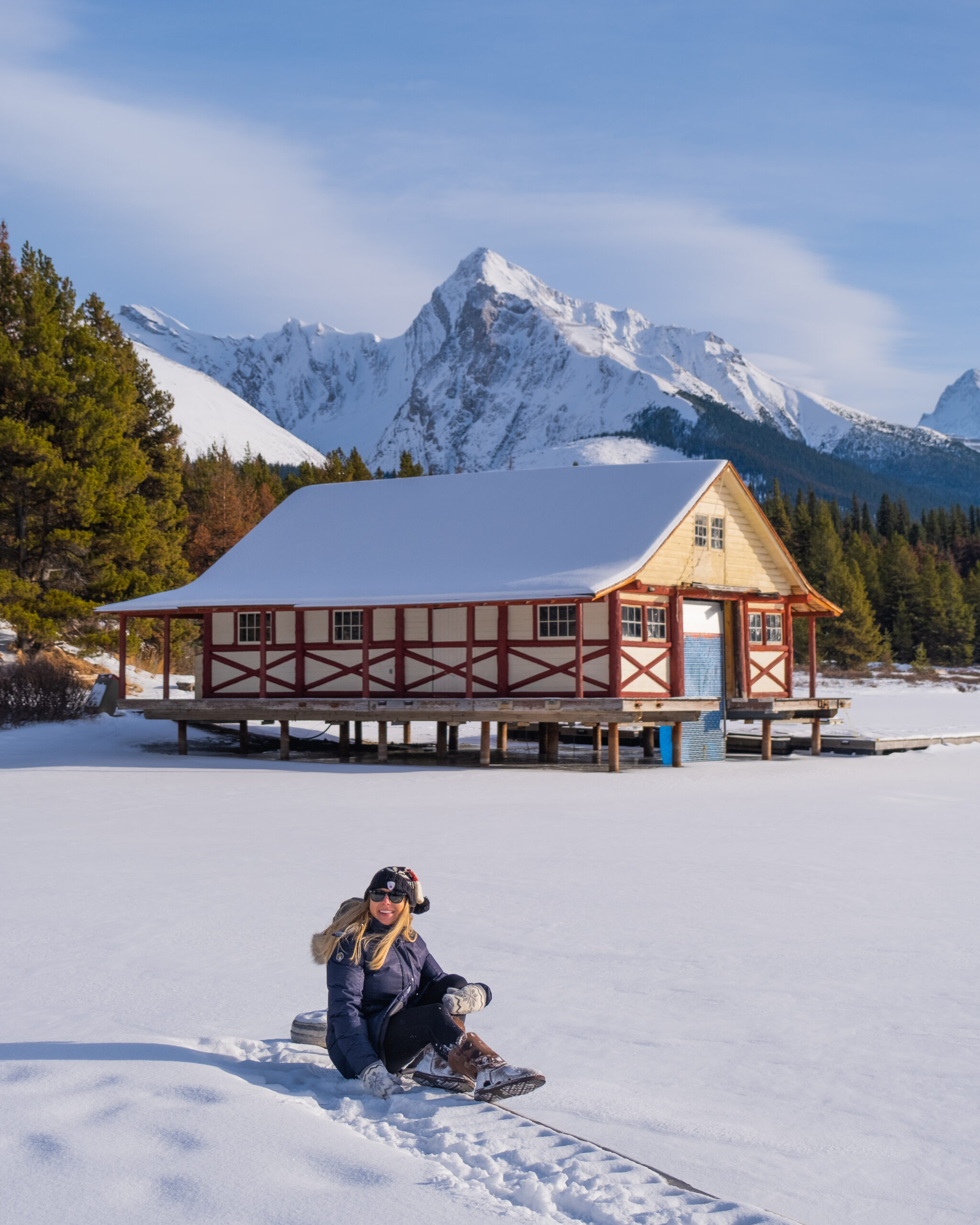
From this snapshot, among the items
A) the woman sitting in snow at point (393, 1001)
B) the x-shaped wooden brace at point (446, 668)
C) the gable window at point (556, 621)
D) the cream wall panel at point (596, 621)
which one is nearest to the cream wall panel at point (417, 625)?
the x-shaped wooden brace at point (446, 668)

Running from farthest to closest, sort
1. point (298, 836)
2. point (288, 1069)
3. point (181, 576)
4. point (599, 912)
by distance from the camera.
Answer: point (181, 576) → point (298, 836) → point (599, 912) → point (288, 1069)

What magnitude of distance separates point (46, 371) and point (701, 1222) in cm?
3317

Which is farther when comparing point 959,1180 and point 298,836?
point 298,836

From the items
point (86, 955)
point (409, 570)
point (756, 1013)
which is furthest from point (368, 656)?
point (756, 1013)

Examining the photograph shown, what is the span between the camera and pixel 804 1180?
4.95 meters

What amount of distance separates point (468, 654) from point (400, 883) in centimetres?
1781

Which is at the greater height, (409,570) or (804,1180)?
(409,570)

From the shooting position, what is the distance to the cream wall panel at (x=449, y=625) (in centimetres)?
2555

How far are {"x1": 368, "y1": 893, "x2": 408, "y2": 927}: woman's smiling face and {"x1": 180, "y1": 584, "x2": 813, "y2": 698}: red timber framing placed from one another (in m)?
16.8

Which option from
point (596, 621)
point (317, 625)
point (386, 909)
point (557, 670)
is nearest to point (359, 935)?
point (386, 909)

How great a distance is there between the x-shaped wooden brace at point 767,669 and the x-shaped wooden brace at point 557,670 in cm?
552

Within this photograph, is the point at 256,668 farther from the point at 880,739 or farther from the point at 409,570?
the point at 880,739

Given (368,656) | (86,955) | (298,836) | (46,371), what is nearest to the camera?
(86,955)

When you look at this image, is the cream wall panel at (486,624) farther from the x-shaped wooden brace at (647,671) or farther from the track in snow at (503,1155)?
the track in snow at (503,1155)
